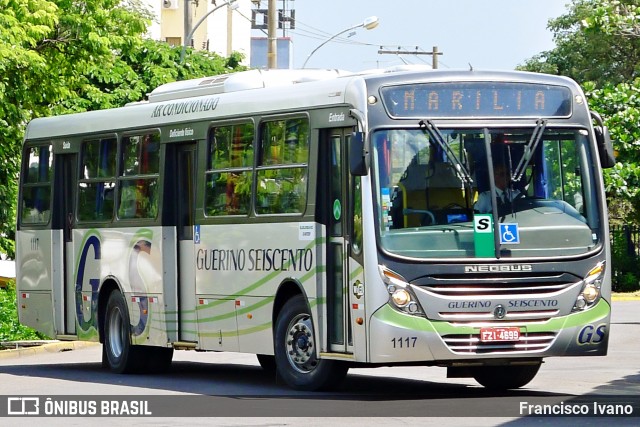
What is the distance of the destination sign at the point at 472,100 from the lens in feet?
48.9

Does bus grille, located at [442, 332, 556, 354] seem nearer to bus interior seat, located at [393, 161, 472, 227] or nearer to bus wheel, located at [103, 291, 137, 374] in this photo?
bus interior seat, located at [393, 161, 472, 227]

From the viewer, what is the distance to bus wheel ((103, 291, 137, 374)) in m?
19.5

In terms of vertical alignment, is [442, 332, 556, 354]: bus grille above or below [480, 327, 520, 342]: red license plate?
below

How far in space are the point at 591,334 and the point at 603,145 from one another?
1.89m

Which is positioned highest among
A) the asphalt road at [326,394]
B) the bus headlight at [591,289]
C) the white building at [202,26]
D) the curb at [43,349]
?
the white building at [202,26]

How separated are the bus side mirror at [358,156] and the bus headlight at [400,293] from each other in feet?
2.99

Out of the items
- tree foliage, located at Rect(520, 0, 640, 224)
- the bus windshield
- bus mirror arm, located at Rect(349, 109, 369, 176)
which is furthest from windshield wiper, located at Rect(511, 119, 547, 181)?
tree foliage, located at Rect(520, 0, 640, 224)

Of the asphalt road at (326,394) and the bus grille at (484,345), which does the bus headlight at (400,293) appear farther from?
the asphalt road at (326,394)

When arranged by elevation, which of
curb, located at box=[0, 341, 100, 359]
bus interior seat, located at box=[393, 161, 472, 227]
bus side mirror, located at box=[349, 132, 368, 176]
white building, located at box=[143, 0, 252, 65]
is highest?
white building, located at box=[143, 0, 252, 65]

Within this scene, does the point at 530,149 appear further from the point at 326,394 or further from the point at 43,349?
the point at 43,349

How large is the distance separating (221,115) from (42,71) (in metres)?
11.7

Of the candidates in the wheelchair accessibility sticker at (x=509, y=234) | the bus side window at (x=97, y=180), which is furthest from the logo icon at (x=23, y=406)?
the bus side window at (x=97, y=180)

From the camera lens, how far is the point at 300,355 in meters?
15.8

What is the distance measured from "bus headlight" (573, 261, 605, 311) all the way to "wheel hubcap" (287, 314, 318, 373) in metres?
2.65
